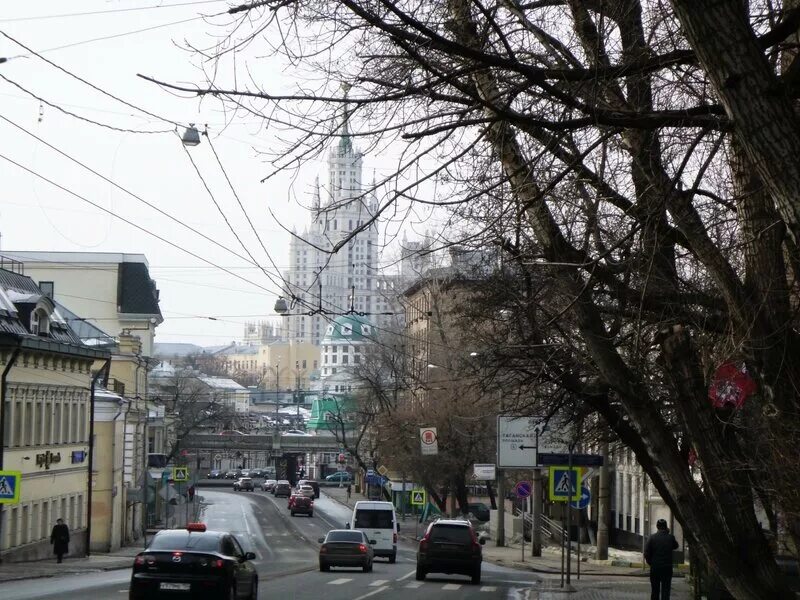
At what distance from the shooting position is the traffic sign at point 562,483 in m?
29.2

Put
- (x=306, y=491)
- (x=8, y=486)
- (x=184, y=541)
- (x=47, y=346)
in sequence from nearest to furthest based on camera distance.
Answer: (x=184, y=541) → (x=8, y=486) → (x=47, y=346) → (x=306, y=491)

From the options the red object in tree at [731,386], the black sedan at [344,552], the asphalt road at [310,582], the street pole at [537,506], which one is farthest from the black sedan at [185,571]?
the street pole at [537,506]

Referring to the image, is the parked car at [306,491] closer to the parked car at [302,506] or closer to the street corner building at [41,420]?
the parked car at [302,506]

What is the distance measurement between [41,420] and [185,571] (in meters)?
28.7

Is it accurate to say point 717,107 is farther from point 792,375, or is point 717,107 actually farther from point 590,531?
point 590,531

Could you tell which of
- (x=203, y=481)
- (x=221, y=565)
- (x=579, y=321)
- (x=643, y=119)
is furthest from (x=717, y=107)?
(x=203, y=481)

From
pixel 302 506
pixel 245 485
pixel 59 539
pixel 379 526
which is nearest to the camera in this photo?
pixel 59 539

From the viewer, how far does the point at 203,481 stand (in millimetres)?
147375

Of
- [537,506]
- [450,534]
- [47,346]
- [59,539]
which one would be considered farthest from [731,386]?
[47,346]

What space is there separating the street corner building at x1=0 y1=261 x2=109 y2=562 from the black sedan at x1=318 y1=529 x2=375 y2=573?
977 centimetres

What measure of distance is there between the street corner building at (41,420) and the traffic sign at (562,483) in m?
17.2

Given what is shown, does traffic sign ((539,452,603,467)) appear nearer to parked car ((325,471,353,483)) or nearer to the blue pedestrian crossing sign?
the blue pedestrian crossing sign

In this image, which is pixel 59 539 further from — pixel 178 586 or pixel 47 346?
pixel 178 586

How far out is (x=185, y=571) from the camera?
57.2 feet
